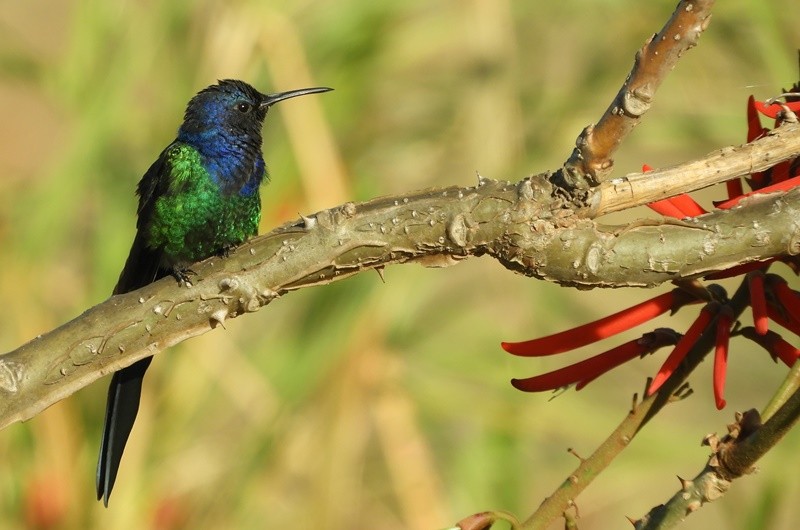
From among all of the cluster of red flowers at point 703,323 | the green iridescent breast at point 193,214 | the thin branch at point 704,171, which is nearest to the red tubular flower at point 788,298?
the cluster of red flowers at point 703,323

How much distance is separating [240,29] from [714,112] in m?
1.07

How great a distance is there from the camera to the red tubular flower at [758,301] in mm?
865

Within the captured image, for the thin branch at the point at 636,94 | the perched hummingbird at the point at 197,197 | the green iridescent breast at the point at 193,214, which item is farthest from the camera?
the green iridescent breast at the point at 193,214

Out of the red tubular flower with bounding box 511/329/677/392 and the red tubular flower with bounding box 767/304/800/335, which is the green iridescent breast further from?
the red tubular flower with bounding box 767/304/800/335

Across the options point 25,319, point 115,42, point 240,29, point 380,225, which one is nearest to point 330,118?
point 240,29

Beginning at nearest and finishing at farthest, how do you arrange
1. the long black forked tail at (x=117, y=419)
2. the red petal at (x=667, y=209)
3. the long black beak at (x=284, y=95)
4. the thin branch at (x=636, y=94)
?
the thin branch at (x=636, y=94)
the red petal at (x=667, y=209)
the long black forked tail at (x=117, y=419)
the long black beak at (x=284, y=95)

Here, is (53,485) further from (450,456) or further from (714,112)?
(714,112)

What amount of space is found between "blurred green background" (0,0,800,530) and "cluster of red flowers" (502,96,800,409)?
1158 mm

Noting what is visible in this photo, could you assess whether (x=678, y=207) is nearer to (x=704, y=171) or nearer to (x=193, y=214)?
(x=704, y=171)

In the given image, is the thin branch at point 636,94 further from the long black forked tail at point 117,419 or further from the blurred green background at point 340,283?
the blurred green background at point 340,283

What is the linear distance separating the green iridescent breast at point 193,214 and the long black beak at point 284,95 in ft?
0.74

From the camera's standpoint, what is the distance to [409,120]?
99.2 inches

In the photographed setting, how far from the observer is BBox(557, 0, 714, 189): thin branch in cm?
73

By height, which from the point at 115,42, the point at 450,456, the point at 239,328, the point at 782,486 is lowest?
the point at 782,486
